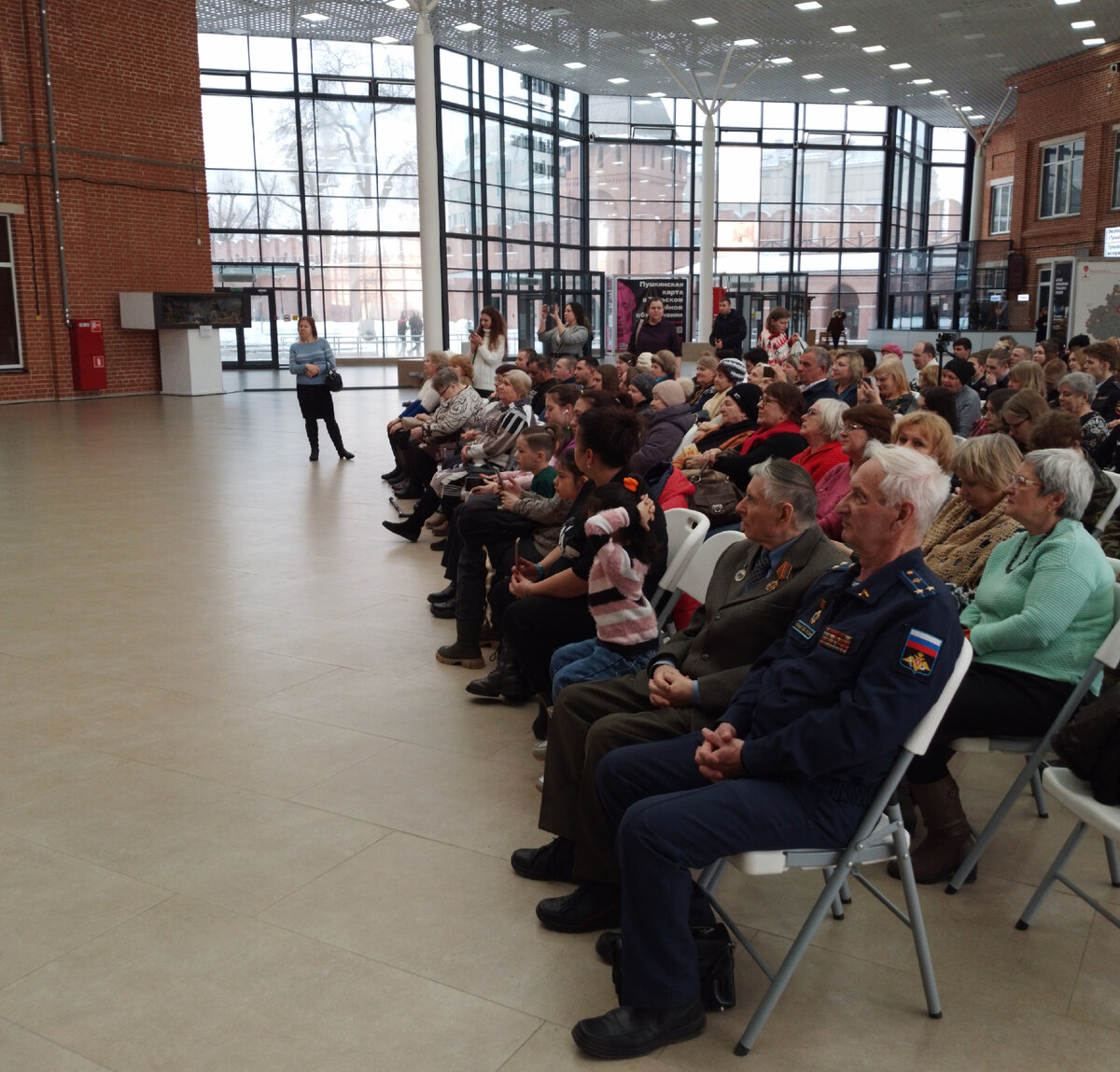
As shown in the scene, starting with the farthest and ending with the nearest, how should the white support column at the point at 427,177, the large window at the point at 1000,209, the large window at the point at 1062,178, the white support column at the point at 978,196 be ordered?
the large window at the point at 1000,209, the white support column at the point at 978,196, the large window at the point at 1062,178, the white support column at the point at 427,177

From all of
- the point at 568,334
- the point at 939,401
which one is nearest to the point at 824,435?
the point at 939,401

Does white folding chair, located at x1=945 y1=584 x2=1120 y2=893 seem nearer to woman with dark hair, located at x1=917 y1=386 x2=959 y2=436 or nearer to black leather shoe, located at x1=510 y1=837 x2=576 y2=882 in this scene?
black leather shoe, located at x1=510 y1=837 x2=576 y2=882

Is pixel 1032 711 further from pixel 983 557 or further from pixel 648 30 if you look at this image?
pixel 648 30

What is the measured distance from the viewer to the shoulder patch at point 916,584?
238cm

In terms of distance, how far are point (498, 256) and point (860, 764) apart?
27.9 m

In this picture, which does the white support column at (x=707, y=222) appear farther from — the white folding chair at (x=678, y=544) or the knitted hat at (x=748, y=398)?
the white folding chair at (x=678, y=544)

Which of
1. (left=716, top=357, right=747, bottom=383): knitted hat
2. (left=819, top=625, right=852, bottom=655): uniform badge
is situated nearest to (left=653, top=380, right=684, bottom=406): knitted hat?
(left=716, top=357, right=747, bottom=383): knitted hat

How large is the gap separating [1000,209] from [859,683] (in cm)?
3724

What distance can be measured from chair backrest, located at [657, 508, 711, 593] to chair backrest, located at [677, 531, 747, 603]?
0.03 m

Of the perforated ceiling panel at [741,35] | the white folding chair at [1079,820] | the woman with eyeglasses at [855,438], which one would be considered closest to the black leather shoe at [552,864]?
the white folding chair at [1079,820]

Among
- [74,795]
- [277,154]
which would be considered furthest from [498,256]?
[74,795]

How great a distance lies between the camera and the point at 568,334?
12.1 meters

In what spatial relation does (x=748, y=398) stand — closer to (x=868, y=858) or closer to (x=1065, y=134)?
(x=868, y=858)

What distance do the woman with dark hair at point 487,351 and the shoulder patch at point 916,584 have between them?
27.9 feet
